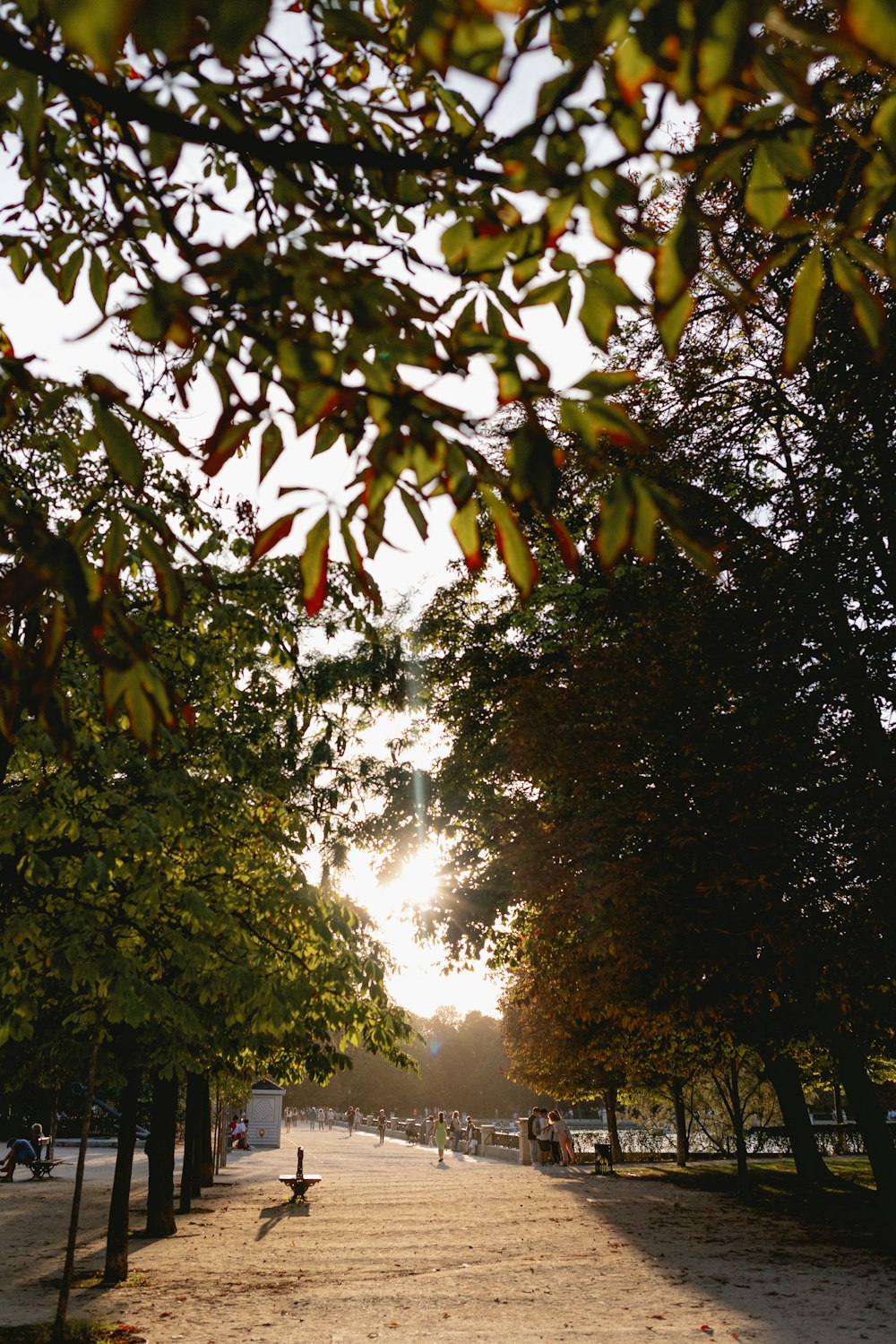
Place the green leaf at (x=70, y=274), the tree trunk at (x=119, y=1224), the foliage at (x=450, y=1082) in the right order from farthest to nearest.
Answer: the foliage at (x=450, y=1082) < the tree trunk at (x=119, y=1224) < the green leaf at (x=70, y=274)

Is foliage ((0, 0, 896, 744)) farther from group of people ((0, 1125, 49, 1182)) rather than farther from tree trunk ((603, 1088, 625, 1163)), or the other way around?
tree trunk ((603, 1088, 625, 1163))

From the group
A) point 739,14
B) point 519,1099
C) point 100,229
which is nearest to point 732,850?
point 100,229

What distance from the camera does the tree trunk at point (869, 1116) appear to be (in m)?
14.3

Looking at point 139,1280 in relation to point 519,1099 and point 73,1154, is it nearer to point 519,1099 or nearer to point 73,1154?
point 73,1154

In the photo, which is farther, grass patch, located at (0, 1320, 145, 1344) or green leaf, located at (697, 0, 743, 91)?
grass patch, located at (0, 1320, 145, 1344)

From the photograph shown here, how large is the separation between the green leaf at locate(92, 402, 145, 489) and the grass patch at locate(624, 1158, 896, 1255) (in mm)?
14641

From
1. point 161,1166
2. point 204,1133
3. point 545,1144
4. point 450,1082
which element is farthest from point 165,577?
point 450,1082

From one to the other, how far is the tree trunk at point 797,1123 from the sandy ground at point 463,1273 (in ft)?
8.14

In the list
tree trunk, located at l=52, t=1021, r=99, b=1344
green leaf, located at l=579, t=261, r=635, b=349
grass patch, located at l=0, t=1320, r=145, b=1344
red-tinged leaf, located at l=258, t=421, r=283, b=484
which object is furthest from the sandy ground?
green leaf, located at l=579, t=261, r=635, b=349

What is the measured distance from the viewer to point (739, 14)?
63.0 inches

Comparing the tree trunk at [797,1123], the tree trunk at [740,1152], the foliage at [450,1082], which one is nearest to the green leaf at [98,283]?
the tree trunk at [797,1123]

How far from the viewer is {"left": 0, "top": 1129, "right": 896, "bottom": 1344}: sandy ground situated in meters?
9.00

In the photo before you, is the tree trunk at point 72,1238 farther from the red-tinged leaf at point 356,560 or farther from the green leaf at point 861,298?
the green leaf at point 861,298

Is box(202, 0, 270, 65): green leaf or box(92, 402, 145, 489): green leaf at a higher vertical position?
box(202, 0, 270, 65): green leaf
